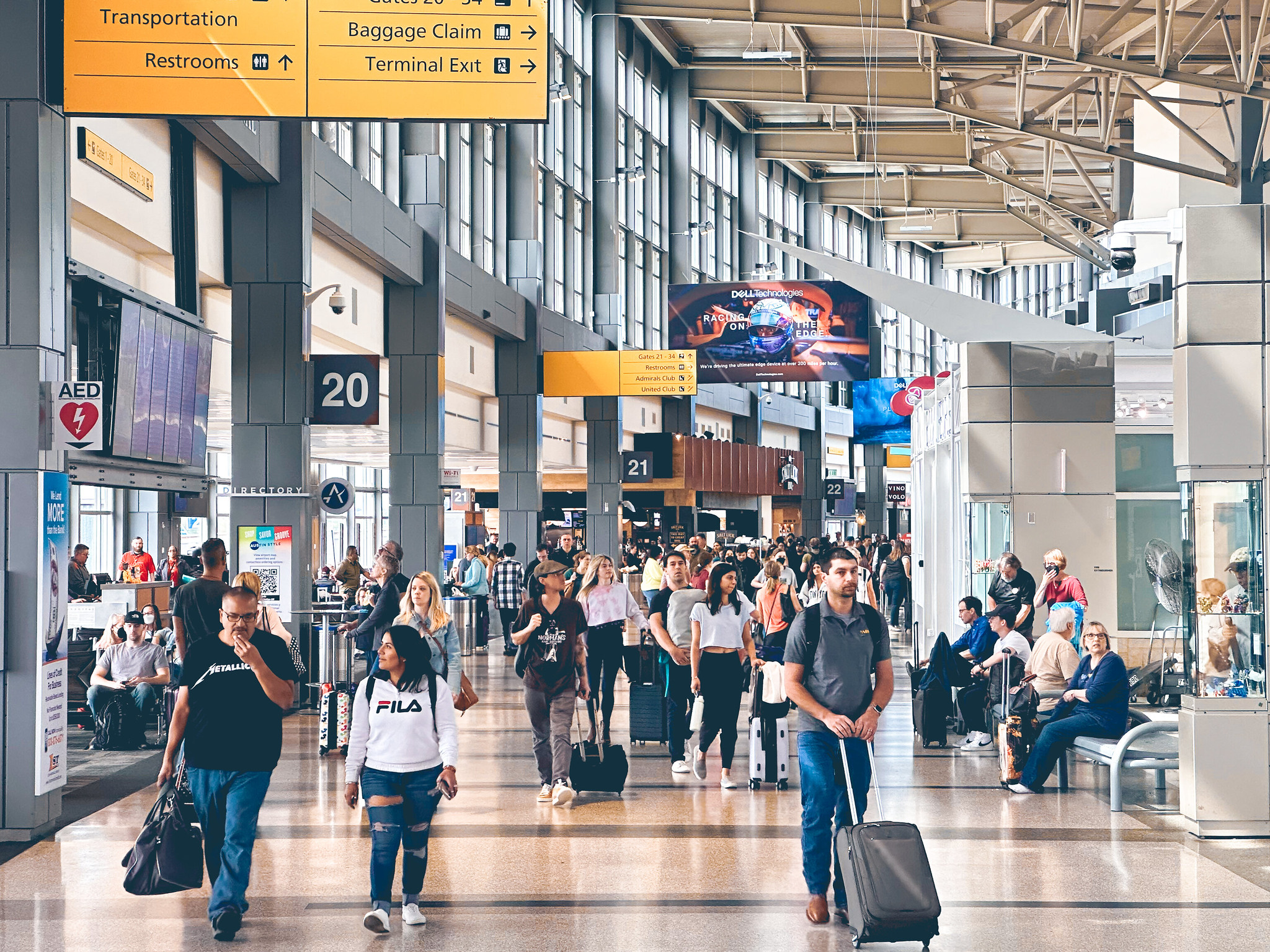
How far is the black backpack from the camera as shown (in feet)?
40.7

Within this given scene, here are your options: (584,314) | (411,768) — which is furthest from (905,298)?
(584,314)

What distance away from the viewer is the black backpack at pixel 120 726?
12406mm

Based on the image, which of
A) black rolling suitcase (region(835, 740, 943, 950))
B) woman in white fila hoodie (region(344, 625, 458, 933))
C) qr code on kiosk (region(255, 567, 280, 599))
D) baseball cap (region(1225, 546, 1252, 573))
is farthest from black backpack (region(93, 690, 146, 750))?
baseball cap (region(1225, 546, 1252, 573))

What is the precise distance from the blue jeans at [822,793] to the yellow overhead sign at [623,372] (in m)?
19.0

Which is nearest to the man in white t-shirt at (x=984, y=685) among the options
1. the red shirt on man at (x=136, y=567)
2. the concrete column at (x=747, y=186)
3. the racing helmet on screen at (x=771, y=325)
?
the red shirt on man at (x=136, y=567)

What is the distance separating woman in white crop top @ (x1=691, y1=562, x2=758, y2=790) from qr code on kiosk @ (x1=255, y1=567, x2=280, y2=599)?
6.39 meters

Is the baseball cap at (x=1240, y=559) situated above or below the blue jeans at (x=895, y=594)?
above

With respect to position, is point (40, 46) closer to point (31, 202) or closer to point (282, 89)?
point (31, 202)

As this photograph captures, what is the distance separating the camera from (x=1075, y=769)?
37.9 feet

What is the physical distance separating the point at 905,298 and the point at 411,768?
14197 mm

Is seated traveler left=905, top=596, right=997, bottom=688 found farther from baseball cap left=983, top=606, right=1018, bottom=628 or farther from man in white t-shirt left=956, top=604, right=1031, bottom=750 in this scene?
baseball cap left=983, top=606, right=1018, bottom=628

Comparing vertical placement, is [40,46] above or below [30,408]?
above

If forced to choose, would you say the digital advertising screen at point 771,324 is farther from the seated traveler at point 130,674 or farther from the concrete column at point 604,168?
the seated traveler at point 130,674

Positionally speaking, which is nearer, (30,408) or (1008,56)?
(30,408)
